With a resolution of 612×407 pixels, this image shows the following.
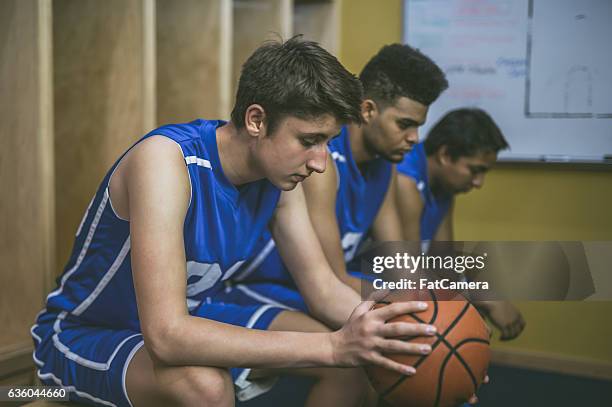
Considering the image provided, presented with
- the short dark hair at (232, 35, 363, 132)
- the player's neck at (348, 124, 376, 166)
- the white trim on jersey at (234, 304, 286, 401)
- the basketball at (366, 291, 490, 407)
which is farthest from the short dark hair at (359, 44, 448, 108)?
the basketball at (366, 291, 490, 407)

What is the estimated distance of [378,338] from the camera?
1.14 metres

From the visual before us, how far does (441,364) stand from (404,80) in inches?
38.5

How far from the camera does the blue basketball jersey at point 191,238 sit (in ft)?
4.34

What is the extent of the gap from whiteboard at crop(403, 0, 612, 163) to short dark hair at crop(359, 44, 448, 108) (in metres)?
0.93

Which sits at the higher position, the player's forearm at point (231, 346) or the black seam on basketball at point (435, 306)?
the black seam on basketball at point (435, 306)

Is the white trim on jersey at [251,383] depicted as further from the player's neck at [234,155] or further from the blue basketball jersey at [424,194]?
the blue basketball jersey at [424,194]

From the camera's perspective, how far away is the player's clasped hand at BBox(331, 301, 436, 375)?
114 cm

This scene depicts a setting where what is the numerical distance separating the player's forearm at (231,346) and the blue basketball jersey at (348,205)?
73 cm

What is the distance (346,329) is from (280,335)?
0.39ft

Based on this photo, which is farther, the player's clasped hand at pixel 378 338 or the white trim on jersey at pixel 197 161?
the white trim on jersey at pixel 197 161

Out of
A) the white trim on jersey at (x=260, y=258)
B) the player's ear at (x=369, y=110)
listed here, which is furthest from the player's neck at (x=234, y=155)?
the player's ear at (x=369, y=110)

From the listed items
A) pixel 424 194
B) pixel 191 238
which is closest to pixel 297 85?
pixel 191 238

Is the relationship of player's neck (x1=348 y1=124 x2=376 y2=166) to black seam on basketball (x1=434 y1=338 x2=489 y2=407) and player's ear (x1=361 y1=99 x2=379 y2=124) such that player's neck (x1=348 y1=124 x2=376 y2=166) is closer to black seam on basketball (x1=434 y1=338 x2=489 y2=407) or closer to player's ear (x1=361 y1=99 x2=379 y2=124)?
player's ear (x1=361 y1=99 x2=379 y2=124)

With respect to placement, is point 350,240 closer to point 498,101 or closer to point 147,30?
point 147,30
